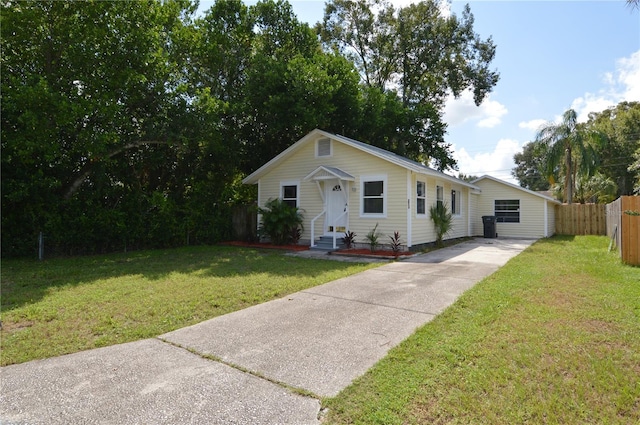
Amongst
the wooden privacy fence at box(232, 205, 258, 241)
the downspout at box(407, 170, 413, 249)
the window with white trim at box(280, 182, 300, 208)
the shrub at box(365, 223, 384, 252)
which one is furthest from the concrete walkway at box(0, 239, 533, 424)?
the wooden privacy fence at box(232, 205, 258, 241)

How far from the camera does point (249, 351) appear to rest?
3.71 metres

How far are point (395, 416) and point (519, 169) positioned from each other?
6647 centimetres

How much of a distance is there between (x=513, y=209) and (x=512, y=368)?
59.1ft

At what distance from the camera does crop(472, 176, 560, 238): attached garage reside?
18062 mm

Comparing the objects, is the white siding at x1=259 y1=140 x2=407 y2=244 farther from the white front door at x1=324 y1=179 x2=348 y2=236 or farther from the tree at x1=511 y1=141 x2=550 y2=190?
the tree at x1=511 y1=141 x2=550 y2=190

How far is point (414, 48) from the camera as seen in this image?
82.5 ft

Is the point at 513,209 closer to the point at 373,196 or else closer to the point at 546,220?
the point at 546,220

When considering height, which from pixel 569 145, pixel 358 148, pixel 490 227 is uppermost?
pixel 569 145

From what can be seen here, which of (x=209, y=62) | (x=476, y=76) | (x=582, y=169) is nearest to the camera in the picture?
(x=209, y=62)

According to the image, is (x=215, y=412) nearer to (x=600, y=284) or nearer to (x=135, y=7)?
(x=600, y=284)

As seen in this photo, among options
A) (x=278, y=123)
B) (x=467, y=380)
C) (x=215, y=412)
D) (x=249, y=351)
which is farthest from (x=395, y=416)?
(x=278, y=123)

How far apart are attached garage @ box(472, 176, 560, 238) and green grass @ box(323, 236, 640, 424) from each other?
14169mm

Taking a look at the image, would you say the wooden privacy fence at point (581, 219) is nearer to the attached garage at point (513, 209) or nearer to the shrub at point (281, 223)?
the attached garage at point (513, 209)

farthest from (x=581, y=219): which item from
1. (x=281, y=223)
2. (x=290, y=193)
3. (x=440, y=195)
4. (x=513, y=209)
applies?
(x=281, y=223)
